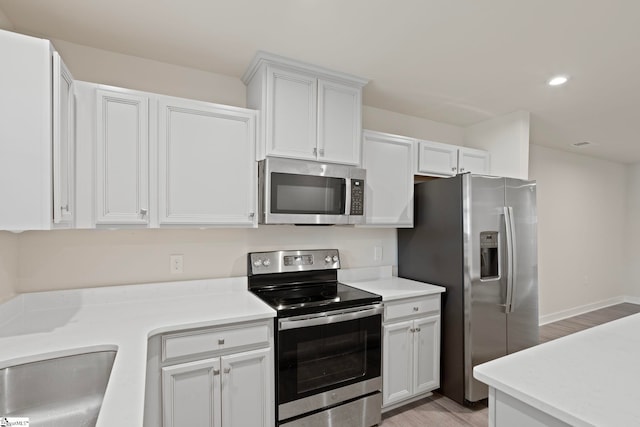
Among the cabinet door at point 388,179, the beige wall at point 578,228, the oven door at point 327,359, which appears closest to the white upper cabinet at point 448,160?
the cabinet door at point 388,179

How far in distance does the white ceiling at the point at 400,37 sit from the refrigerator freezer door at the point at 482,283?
2.70ft

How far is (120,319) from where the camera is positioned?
175 cm

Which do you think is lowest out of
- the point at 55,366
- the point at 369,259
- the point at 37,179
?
the point at 55,366

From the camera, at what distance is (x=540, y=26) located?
5.94ft

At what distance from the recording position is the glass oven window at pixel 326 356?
194 cm

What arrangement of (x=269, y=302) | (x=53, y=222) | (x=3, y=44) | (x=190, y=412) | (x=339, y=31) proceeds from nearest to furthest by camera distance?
(x=3, y=44) < (x=53, y=222) < (x=190, y=412) < (x=339, y=31) < (x=269, y=302)

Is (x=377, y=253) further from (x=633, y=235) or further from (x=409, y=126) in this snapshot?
(x=633, y=235)

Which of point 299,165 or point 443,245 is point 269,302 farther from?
point 443,245

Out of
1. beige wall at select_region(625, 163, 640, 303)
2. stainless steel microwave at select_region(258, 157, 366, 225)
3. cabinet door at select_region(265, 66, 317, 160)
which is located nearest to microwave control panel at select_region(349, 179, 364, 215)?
stainless steel microwave at select_region(258, 157, 366, 225)

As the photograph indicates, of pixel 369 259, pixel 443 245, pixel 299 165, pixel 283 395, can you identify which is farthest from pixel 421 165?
pixel 283 395

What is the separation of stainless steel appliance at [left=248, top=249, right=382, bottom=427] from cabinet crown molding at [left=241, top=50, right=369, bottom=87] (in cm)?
130

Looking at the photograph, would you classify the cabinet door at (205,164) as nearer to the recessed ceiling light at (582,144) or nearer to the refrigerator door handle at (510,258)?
the refrigerator door handle at (510,258)

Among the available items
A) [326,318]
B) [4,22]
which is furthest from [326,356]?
[4,22]

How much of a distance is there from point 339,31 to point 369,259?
190 centimetres
